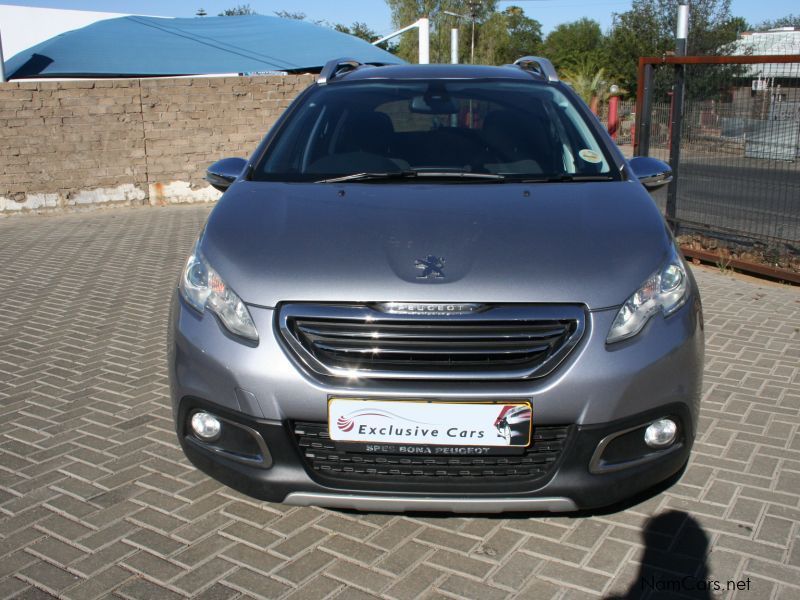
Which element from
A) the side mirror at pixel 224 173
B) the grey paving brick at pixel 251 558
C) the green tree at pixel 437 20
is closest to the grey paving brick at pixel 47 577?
the grey paving brick at pixel 251 558

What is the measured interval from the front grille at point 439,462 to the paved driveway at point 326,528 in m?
0.37

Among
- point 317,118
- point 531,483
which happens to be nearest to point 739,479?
point 531,483

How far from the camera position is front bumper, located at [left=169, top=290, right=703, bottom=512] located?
8.57 ft

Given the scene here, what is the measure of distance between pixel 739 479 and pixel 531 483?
1.28m

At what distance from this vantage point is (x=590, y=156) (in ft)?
12.8

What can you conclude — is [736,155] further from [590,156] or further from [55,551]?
[55,551]

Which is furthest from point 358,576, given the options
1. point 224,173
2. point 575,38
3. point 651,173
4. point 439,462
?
point 575,38

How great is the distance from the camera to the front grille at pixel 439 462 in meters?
2.68

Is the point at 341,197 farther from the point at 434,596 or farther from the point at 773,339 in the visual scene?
the point at 773,339

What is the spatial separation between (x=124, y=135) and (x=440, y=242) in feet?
36.3

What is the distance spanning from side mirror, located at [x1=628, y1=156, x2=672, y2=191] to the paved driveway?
1.19 metres

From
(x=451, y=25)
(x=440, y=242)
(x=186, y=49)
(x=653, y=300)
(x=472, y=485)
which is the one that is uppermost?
(x=451, y=25)

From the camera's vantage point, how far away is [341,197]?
11.2 feet

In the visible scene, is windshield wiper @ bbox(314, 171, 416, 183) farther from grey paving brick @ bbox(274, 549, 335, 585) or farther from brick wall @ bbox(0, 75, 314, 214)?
brick wall @ bbox(0, 75, 314, 214)
